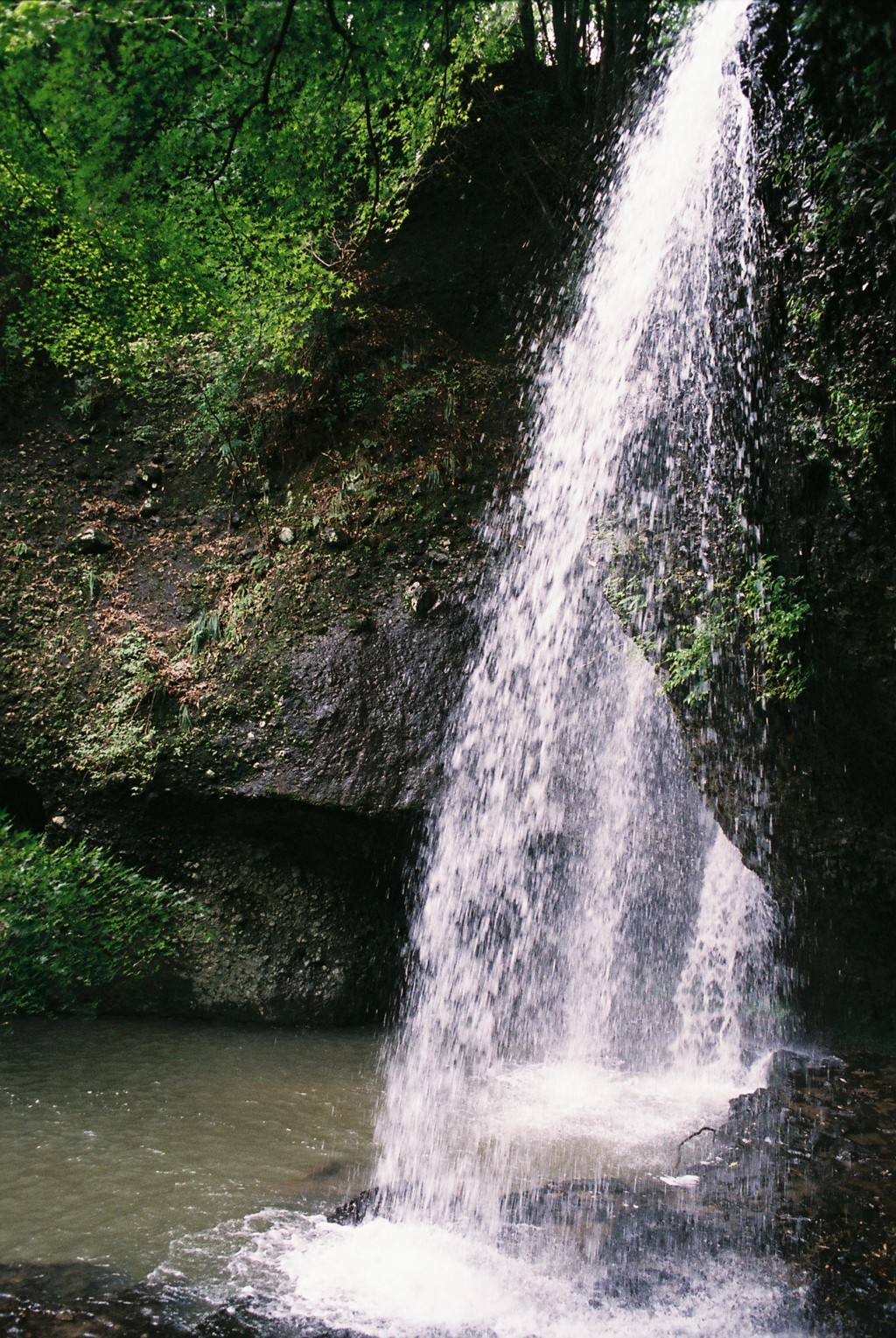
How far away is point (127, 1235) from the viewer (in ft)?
11.9

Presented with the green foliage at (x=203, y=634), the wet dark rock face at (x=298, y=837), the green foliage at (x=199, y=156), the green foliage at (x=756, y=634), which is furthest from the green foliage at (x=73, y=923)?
the green foliage at (x=199, y=156)

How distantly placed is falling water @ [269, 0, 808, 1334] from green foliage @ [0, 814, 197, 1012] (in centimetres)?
245

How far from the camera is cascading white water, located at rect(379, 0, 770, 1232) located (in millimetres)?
6414

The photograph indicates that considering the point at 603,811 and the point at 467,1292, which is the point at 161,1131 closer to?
the point at 467,1292

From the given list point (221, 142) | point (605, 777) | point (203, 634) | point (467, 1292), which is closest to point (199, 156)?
point (221, 142)

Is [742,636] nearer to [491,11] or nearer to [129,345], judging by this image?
[129,345]

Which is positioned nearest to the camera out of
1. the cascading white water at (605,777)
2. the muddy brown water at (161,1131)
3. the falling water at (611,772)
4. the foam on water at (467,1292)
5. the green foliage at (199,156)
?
the foam on water at (467,1292)

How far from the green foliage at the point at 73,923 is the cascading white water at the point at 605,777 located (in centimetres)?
246

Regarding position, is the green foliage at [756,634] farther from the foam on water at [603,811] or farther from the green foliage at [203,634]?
the green foliage at [203,634]

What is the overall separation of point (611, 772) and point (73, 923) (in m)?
5.09

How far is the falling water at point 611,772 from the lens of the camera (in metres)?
5.86

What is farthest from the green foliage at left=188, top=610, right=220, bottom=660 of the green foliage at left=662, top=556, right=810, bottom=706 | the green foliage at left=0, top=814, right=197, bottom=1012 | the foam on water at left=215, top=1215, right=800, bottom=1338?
the foam on water at left=215, top=1215, right=800, bottom=1338

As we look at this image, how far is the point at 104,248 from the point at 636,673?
7.47 m

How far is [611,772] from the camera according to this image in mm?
Result: 7836
